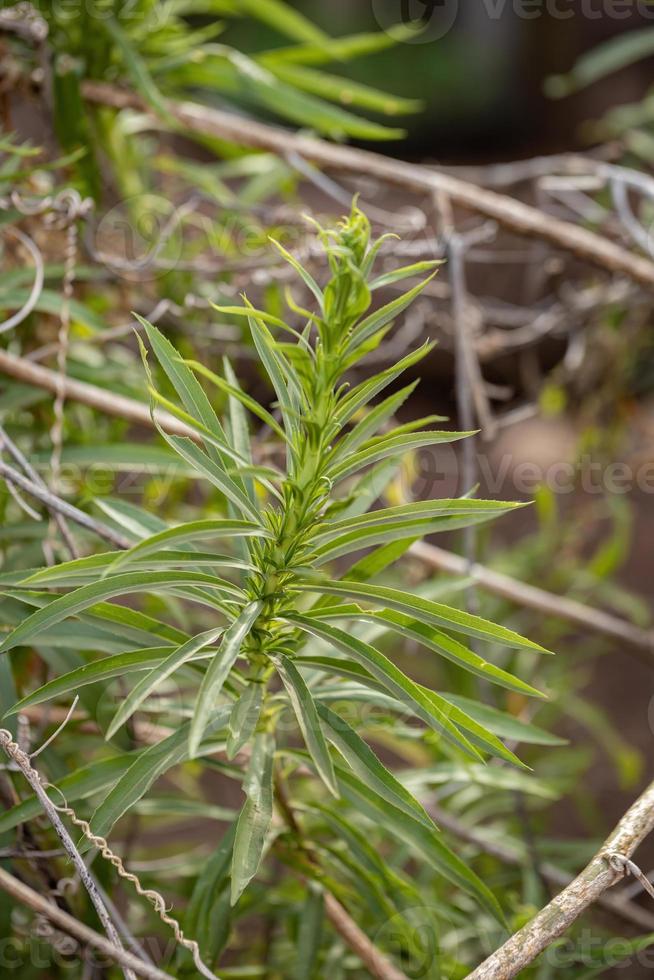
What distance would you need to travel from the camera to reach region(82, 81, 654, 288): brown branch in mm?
975

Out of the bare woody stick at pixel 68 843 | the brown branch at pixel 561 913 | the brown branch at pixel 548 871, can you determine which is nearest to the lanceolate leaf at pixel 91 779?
the bare woody stick at pixel 68 843

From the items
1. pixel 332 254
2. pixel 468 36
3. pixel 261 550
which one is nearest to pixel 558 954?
pixel 261 550

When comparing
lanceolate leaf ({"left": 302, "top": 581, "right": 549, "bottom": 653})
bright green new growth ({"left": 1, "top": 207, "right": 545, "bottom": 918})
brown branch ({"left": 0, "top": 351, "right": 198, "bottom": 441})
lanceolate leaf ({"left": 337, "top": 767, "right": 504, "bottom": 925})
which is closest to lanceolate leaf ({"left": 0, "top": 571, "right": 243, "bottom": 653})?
bright green new growth ({"left": 1, "top": 207, "right": 545, "bottom": 918})

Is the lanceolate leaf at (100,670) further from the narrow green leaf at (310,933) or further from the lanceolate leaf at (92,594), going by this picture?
the narrow green leaf at (310,933)

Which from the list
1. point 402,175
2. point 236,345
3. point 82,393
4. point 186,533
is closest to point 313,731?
point 186,533

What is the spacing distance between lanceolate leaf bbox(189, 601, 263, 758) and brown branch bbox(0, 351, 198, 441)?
0.33 m

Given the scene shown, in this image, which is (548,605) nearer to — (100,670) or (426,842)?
(426,842)

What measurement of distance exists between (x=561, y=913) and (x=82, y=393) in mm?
592

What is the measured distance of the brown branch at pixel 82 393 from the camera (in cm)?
79

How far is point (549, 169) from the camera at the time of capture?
3.64 ft

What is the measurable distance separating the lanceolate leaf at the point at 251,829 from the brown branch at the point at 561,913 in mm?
134

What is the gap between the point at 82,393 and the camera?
0.81m

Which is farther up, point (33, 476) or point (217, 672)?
point (33, 476)

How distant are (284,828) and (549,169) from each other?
2.82 feet
